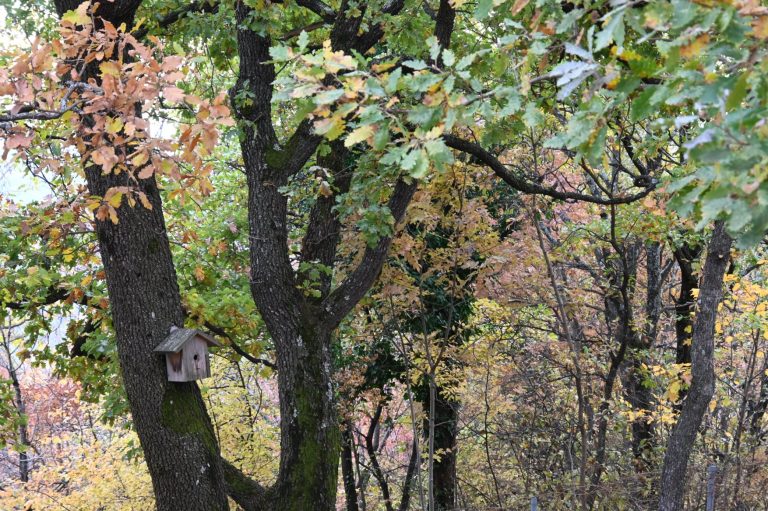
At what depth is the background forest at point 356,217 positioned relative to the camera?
80.2 inches

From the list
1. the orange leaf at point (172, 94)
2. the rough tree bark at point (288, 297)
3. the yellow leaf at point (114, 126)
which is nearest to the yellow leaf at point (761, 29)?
the orange leaf at point (172, 94)

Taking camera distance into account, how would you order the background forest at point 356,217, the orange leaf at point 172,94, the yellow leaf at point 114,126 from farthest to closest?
the yellow leaf at point 114,126, the orange leaf at point 172,94, the background forest at point 356,217

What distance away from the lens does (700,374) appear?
5.52 m

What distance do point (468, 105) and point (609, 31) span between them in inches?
24.7

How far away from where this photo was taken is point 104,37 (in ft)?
10.8

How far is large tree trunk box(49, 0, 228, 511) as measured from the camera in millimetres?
4055

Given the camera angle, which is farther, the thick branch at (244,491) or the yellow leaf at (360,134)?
the thick branch at (244,491)

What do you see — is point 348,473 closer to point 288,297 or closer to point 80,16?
point 288,297

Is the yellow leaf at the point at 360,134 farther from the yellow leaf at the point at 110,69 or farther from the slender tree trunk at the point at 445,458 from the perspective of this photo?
the slender tree trunk at the point at 445,458

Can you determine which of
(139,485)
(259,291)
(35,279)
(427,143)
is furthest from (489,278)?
(427,143)

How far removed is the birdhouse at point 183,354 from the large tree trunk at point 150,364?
0.19 feet

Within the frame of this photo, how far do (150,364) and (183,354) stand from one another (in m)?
0.22

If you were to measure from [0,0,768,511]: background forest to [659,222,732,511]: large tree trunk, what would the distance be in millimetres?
17

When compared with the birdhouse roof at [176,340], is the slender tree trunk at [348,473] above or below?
above
